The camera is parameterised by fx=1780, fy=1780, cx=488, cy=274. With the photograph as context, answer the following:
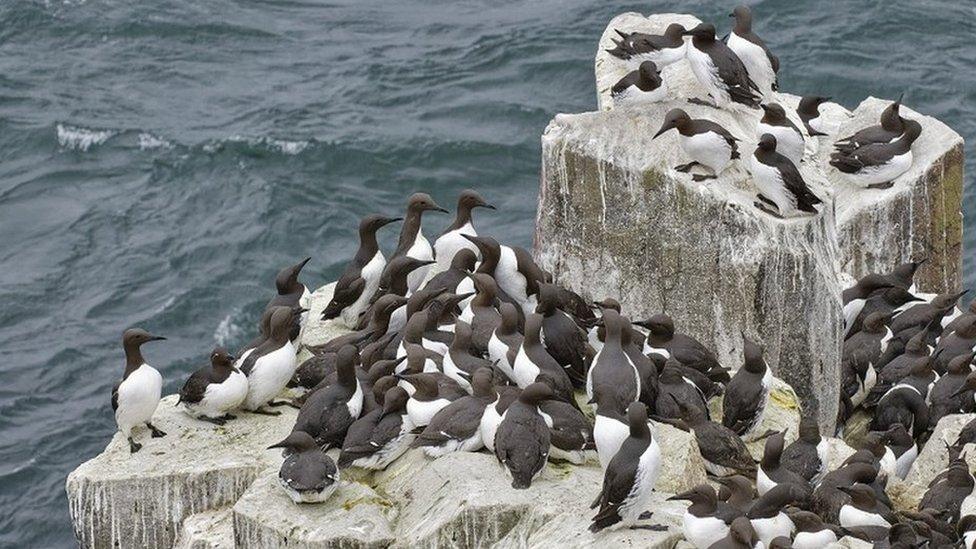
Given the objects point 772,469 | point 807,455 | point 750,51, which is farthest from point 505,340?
point 750,51

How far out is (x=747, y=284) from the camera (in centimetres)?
1333

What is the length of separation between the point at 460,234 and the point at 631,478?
195 inches

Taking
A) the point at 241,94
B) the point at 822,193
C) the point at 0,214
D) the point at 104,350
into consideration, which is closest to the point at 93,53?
the point at 241,94

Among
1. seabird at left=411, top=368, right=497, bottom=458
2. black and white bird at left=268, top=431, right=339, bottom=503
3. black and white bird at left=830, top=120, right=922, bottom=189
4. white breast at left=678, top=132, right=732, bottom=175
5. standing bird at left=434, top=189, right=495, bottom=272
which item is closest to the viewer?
black and white bird at left=268, top=431, right=339, bottom=503

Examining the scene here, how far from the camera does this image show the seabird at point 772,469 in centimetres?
1152

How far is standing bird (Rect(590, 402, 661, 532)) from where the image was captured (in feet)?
33.1

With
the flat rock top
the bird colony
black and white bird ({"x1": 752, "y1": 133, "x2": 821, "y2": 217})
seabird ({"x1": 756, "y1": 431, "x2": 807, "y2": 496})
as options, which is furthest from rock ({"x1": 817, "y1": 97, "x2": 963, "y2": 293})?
the flat rock top

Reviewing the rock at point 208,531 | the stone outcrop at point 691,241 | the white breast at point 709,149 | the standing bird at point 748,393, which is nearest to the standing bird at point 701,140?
the white breast at point 709,149

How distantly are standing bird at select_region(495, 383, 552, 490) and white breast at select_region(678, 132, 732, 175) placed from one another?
120 inches

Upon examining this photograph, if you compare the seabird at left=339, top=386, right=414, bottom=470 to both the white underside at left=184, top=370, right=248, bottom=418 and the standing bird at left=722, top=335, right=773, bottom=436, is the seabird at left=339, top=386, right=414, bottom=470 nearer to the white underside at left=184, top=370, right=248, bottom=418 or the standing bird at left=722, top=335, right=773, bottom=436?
the white underside at left=184, top=370, right=248, bottom=418

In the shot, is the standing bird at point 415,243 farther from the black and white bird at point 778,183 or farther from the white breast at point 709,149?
the black and white bird at point 778,183

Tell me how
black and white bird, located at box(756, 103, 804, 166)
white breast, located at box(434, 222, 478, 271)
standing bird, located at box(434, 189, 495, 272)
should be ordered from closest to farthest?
black and white bird, located at box(756, 103, 804, 166) → standing bird, located at box(434, 189, 495, 272) → white breast, located at box(434, 222, 478, 271)

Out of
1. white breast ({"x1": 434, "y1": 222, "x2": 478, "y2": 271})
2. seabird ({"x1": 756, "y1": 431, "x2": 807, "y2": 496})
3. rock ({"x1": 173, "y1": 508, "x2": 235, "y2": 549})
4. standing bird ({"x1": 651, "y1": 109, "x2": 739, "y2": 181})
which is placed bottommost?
rock ({"x1": 173, "y1": 508, "x2": 235, "y2": 549})

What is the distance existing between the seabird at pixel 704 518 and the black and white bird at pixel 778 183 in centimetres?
344
